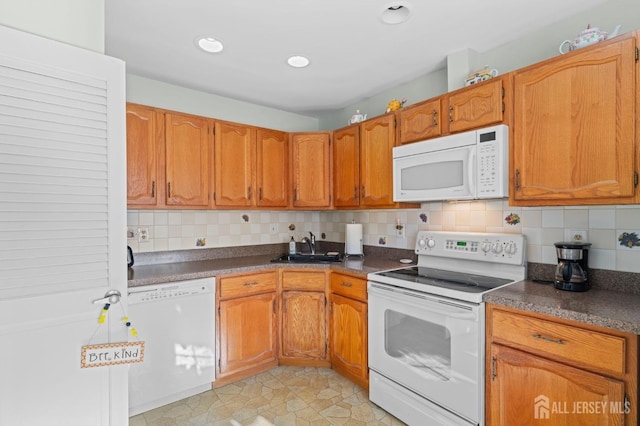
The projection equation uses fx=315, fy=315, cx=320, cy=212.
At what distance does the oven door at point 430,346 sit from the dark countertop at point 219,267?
342 mm

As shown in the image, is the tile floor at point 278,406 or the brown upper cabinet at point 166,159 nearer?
the tile floor at point 278,406

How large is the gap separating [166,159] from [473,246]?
2288 millimetres

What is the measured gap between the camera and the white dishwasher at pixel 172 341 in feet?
6.56

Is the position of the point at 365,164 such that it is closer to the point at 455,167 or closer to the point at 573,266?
the point at 455,167

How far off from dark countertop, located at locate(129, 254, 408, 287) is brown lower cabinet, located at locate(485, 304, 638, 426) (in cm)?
92

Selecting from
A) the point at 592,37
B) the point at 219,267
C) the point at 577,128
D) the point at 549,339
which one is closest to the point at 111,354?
the point at 219,267

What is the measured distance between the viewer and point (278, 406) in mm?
2109

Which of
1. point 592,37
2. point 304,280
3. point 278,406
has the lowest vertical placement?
point 278,406

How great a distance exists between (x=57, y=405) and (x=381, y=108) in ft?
9.37

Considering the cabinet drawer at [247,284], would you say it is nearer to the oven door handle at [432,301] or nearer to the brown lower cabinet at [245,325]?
the brown lower cabinet at [245,325]

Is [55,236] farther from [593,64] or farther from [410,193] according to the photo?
[593,64]

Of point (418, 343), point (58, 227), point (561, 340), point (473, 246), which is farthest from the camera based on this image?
point (473, 246)

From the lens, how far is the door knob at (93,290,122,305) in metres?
1.28

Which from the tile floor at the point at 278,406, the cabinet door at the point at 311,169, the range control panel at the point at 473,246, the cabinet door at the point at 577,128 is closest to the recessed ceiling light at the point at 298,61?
the cabinet door at the point at 311,169
